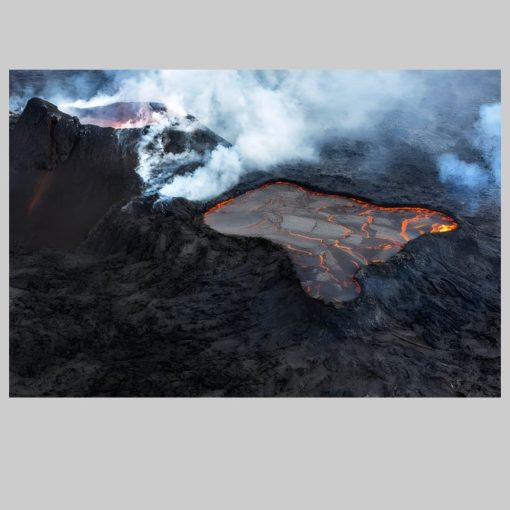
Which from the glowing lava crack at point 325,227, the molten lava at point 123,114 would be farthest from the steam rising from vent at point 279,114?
the glowing lava crack at point 325,227

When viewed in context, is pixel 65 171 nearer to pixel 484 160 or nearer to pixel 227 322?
A: pixel 227 322

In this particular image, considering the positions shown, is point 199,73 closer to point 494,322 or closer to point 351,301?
point 351,301

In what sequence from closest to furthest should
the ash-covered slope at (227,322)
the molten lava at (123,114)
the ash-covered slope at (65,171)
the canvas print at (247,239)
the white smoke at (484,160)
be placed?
the ash-covered slope at (227,322) < the canvas print at (247,239) < the ash-covered slope at (65,171) < the molten lava at (123,114) < the white smoke at (484,160)

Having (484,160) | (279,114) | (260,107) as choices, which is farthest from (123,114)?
(484,160)

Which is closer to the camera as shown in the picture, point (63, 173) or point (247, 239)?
point (247, 239)

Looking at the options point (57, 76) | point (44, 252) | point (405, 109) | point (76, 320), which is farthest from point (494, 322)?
point (57, 76)

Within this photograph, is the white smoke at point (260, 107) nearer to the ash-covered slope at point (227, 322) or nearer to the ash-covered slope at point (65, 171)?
the ash-covered slope at point (65, 171)

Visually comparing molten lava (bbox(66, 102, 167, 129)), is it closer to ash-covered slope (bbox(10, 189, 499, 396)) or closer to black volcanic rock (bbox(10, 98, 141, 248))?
black volcanic rock (bbox(10, 98, 141, 248))
